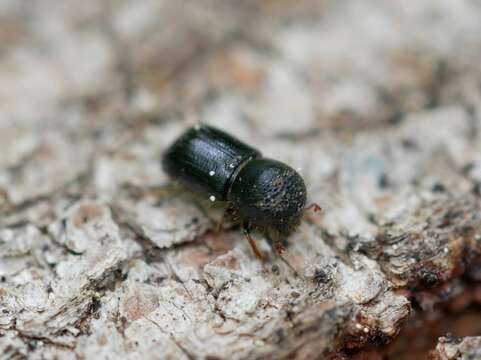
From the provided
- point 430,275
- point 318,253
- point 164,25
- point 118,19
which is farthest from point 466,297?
point 118,19

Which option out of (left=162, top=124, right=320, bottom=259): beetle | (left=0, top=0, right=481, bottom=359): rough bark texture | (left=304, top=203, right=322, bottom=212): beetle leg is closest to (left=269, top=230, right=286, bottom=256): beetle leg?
(left=162, top=124, right=320, bottom=259): beetle

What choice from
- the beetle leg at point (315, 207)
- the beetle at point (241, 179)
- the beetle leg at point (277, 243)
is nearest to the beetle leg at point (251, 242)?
the beetle at point (241, 179)

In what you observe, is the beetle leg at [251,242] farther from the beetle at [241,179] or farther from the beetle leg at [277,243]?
the beetle leg at [277,243]

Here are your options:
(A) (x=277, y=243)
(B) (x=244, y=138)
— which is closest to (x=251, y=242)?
(A) (x=277, y=243)

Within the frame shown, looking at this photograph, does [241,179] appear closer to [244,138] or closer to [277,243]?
[277,243]

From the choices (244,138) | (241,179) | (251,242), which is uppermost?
(244,138)

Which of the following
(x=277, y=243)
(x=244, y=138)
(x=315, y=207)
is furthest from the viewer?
(x=244, y=138)

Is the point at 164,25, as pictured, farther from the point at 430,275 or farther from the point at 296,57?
the point at 430,275
